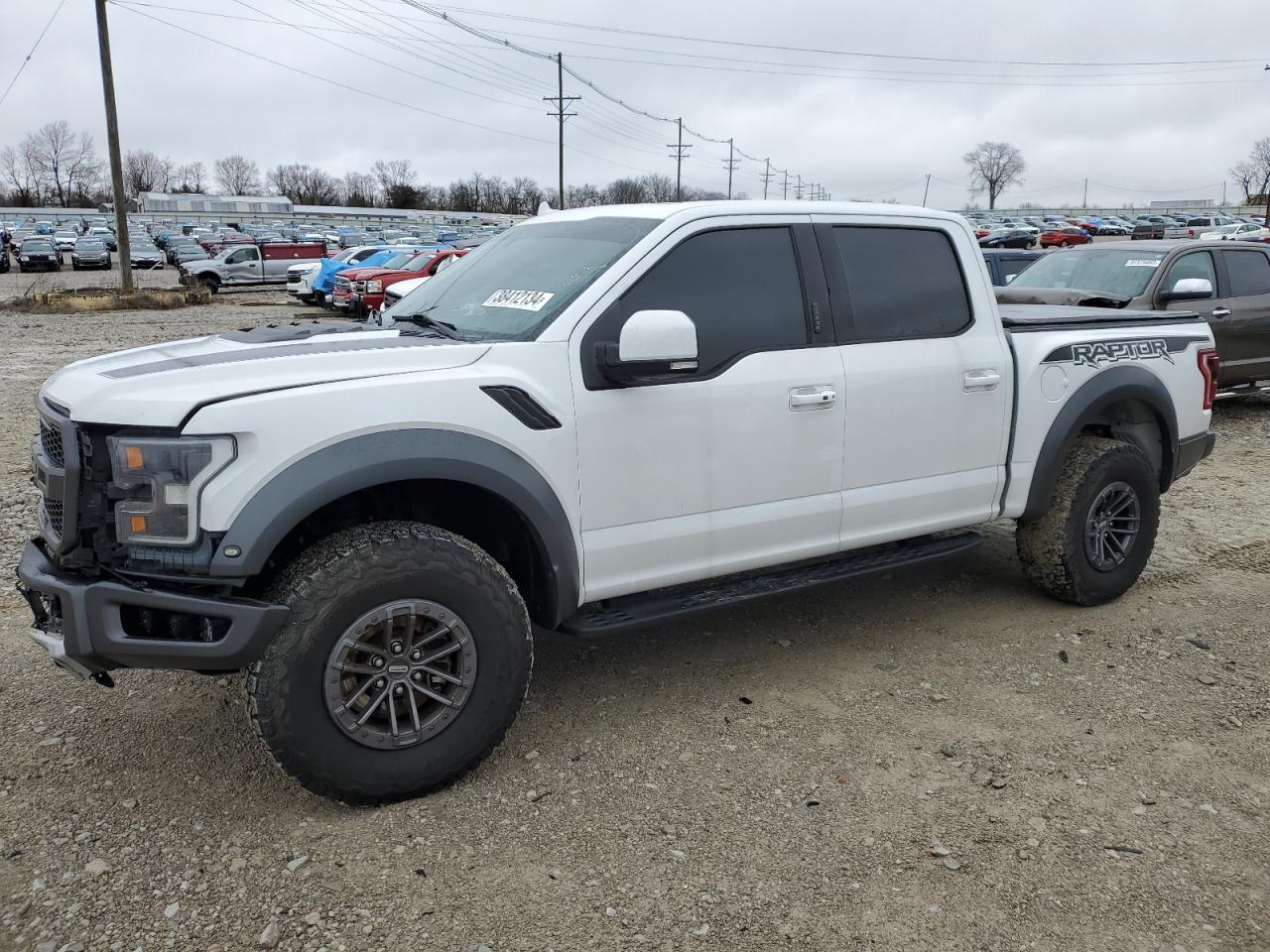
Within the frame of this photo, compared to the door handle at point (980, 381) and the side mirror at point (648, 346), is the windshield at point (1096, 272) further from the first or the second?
the side mirror at point (648, 346)

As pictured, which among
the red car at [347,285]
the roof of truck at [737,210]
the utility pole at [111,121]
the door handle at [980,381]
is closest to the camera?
the roof of truck at [737,210]

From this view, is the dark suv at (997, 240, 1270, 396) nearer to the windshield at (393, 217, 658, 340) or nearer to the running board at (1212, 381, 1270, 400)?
the running board at (1212, 381, 1270, 400)

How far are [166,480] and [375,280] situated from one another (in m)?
17.2

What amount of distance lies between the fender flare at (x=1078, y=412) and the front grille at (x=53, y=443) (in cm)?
389

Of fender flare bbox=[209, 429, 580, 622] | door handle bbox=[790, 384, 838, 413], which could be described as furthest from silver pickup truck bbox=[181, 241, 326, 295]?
fender flare bbox=[209, 429, 580, 622]

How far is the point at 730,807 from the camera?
10.6ft

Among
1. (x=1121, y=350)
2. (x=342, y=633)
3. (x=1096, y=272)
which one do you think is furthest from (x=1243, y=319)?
(x=342, y=633)

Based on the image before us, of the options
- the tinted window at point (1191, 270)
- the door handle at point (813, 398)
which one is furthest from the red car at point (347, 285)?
the door handle at point (813, 398)

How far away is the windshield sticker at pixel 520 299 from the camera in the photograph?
3572 millimetres

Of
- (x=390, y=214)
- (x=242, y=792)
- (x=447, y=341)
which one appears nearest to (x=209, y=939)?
(x=242, y=792)

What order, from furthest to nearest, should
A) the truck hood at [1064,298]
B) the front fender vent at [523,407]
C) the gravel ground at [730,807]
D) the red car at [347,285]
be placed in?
the red car at [347,285], the truck hood at [1064,298], the front fender vent at [523,407], the gravel ground at [730,807]

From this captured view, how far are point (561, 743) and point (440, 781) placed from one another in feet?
1.80

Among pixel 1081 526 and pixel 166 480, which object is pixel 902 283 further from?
pixel 166 480

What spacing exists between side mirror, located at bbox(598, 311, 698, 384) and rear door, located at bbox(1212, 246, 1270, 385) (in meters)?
8.27
